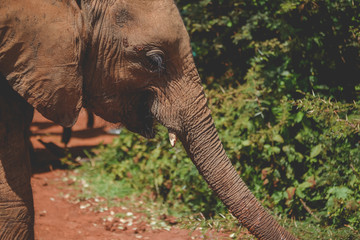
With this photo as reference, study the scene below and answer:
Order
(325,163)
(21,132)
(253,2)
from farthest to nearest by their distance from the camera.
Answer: (253,2) < (325,163) < (21,132)

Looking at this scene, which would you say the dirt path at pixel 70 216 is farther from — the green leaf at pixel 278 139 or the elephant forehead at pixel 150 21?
the green leaf at pixel 278 139

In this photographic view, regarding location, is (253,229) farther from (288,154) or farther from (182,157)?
(182,157)

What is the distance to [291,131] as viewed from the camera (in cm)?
490

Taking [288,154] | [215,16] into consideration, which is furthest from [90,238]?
[215,16]

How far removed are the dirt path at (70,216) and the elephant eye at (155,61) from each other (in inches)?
26.8

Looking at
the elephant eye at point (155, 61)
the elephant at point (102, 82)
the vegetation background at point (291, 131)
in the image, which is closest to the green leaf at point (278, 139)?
the vegetation background at point (291, 131)

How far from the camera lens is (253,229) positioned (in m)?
2.93

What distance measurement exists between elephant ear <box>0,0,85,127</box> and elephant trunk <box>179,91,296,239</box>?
715mm

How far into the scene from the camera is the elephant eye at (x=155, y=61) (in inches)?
110

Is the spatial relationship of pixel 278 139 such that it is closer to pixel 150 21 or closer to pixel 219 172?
pixel 219 172

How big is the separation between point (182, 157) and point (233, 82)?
156 cm

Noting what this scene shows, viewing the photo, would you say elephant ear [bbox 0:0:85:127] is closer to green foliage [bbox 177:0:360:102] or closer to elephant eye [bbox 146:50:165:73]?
elephant eye [bbox 146:50:165:73]

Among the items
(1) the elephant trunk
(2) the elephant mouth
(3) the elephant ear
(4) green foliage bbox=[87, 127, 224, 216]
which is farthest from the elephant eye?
(4) green foliage bbox=[87, 127, 224, 216]

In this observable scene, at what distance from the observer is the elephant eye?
278cm
